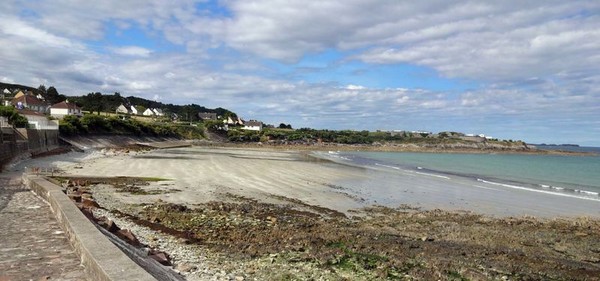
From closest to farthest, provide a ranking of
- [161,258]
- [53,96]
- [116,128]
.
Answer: [161,258], [116,128], [53,96]

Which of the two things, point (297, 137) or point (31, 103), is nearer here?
point (31, 103)

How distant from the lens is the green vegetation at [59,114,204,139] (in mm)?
58438

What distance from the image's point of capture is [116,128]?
246ft

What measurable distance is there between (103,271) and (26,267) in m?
1.88

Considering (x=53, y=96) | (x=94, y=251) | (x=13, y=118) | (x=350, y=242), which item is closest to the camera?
(x=94, y=251)

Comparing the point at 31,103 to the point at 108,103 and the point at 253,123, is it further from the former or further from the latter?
the point at 253,123

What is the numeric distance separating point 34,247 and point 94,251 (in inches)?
81.8

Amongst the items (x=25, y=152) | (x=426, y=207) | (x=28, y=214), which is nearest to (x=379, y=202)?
(x=426, y=207)

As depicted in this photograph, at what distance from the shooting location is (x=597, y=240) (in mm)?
13609

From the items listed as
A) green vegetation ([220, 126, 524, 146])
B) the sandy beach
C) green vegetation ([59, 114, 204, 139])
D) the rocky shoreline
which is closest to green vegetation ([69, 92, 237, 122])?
green vegetation ([59, 114, 204, 139])

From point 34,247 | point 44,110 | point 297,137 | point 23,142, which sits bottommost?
point 34,247

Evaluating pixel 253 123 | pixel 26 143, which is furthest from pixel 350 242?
pixel 253 123

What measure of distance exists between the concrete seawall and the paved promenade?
15 cm

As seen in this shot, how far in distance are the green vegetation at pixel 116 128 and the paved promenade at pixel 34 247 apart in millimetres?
50984
